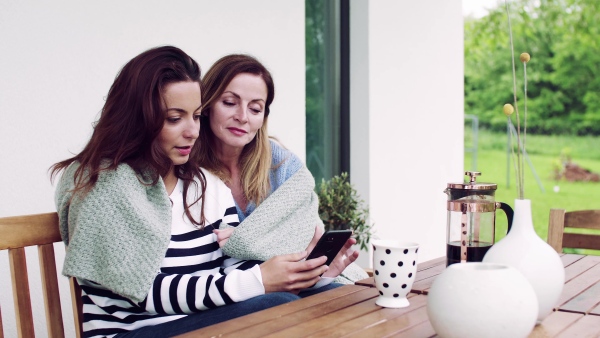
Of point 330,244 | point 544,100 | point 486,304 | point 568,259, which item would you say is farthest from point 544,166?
point 486,304

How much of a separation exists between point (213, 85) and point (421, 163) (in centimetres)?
242

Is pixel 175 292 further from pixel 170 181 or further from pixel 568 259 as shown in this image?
pixel 568 259

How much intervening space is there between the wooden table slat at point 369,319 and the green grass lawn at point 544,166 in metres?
8.97

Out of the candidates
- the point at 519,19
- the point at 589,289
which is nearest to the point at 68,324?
the point at 589,289

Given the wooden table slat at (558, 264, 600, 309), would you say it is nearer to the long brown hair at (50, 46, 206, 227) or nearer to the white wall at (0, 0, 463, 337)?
the long brown hair at (50, 46, 206, 227)

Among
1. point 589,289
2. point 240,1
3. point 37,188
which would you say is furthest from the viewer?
point 240,1

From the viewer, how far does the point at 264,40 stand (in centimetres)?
315

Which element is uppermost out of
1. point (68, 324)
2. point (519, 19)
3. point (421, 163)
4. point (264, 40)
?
point (519, 19)

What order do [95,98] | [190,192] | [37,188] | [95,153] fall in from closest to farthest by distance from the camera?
[95,153]
[190,192]
[37,188]
[95,98]

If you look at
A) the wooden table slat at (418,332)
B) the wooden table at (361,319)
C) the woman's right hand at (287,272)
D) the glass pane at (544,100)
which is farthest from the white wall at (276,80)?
the glass pane at (544,100)

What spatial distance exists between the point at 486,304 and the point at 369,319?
29cm

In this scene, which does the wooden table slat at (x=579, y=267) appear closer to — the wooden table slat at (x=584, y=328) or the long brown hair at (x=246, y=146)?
the wooden table slat at (x=584, y=328)

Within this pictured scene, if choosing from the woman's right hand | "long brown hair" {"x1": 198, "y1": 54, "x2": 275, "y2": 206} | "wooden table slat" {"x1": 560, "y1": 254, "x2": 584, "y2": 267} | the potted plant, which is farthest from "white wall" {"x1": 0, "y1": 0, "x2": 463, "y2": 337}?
"wooden table slat" {"x1": 560, "y1": 254, "x2": 584, "y2": 267}

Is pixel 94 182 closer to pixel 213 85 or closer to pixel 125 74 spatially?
pixel 125 74
